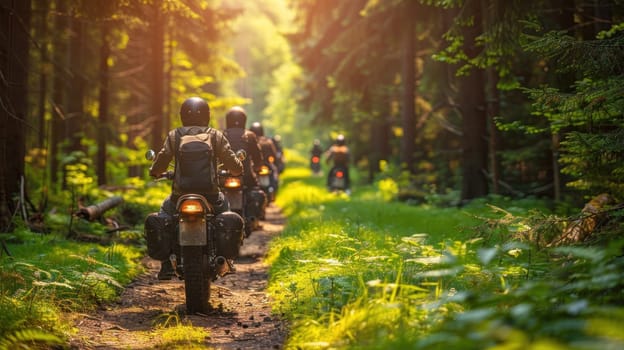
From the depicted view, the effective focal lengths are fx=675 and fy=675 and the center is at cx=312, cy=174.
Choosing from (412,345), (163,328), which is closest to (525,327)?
Answer: (412,345)

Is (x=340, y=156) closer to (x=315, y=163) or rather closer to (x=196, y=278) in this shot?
(x=315, y=163)

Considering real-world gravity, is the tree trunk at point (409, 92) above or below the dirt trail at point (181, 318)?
above

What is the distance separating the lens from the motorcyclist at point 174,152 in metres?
7.12

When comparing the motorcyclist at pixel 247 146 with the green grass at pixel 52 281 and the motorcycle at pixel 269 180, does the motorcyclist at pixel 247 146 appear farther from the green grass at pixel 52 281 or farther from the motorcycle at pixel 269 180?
the green grass at pixel 52 281

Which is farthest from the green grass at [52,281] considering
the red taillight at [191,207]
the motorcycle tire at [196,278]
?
the red taillight at [191,207]

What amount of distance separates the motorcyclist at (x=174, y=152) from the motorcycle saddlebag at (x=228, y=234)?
20 cm

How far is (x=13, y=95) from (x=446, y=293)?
8.68 metres

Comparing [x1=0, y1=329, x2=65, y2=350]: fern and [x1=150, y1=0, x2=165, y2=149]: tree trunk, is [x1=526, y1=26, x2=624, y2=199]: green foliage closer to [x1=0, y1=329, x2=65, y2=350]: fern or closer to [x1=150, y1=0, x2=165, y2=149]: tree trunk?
[x1=0, y1=329, x2=65, y2=350]: fern

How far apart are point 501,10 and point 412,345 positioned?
779 centimetres

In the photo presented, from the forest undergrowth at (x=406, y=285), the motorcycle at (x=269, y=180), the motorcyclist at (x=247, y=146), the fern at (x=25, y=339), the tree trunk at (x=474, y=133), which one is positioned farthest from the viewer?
the tree trunk at (x=474, y=133)

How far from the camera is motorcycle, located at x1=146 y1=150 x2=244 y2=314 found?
257 inches

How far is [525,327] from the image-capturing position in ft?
12.5

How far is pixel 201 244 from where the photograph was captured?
6.54 m

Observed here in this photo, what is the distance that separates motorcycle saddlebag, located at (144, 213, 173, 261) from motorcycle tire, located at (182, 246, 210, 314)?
0.47 m
